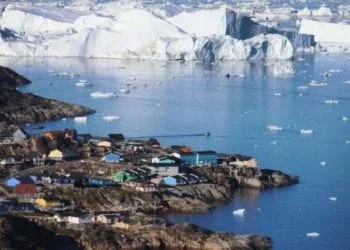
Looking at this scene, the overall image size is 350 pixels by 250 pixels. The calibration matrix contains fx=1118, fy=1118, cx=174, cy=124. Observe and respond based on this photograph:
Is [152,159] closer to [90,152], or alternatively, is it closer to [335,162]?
[90,152]

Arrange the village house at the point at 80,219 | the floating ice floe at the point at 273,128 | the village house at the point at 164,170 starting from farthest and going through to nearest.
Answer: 1. the floating ice floe at the point at 273,128
2. the village house at the point at 164,170
3. the village house at the point at 80,219

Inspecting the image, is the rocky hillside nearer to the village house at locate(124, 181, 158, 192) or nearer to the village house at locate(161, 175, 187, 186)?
the village house at locate(161, 175, 187, 186)

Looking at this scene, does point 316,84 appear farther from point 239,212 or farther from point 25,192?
point 25,192

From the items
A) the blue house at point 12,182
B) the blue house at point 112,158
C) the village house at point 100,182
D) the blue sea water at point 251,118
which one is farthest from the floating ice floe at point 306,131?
the blue house at point 12,182

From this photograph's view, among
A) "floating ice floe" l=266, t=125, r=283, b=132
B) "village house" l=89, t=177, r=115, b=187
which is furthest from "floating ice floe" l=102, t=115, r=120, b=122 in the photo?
"village house" l=89, t=177, r=115, b=187

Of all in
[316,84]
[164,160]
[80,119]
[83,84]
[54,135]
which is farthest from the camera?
[316,84]

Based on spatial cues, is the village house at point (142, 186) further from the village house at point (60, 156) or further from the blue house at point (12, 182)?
the village house at point (60, 156)

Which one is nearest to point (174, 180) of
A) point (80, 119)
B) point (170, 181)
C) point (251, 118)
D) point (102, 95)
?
point (170, 181)
